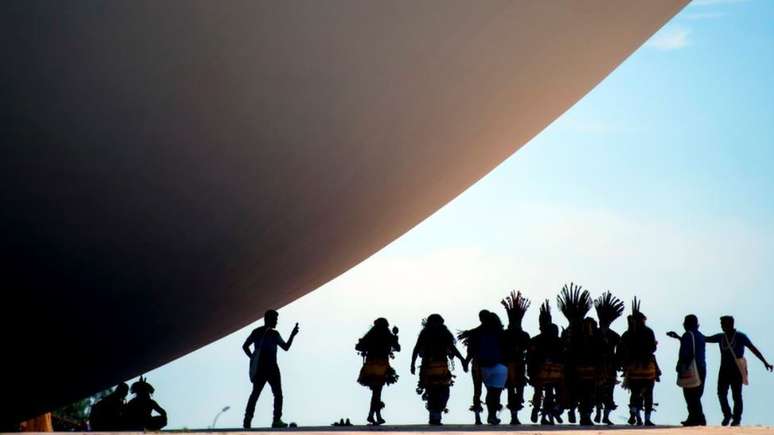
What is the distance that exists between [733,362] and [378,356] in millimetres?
3725

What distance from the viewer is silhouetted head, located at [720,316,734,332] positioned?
37.7ft

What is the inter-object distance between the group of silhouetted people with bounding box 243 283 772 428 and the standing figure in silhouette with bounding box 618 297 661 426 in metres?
0.01

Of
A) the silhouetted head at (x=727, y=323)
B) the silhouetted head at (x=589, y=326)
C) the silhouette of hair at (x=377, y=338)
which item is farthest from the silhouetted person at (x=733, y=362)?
the silhouette of hair at (x=377, y=338)

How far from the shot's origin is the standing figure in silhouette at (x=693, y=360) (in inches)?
444

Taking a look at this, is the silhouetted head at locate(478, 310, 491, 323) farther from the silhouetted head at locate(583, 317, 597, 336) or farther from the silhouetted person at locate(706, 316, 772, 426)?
the silhouetted person at locate(706, 316, 772, 426)

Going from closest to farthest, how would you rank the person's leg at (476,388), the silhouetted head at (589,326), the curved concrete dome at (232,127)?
the curved concrete dome at (232,127), the person's leg at (476,388), the silhouetted head at (589,326)

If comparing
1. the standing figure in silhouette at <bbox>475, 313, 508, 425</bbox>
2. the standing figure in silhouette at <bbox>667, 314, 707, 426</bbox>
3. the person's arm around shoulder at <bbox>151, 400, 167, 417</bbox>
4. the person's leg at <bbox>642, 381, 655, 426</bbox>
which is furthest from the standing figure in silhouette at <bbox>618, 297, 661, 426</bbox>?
the person's arm around shoulder at <bbox>151, 400, 167, 417</bbox>

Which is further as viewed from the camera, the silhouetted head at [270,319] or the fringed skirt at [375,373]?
the fringed skirt at [375,373]

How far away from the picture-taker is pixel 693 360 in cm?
1127

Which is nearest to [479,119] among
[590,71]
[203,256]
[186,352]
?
[590,71]

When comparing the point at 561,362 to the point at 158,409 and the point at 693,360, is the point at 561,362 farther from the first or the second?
the point at 158,409

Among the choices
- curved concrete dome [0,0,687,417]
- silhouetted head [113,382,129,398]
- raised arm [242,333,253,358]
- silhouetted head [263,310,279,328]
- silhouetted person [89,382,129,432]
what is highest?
curved concrete dome [0,0,687,417]

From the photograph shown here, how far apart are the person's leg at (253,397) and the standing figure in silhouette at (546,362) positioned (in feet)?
10.9

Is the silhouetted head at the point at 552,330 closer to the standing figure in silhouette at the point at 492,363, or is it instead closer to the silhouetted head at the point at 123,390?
the standing figure in silhouette at the point at 492,363
